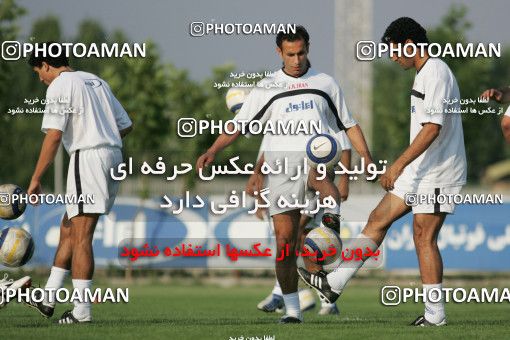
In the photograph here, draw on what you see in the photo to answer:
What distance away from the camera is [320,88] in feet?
35.7

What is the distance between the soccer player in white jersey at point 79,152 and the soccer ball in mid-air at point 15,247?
1.14ft

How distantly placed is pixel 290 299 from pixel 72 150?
7.94 ft

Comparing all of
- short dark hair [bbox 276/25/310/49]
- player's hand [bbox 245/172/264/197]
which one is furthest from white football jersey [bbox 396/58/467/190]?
player's hand [bbox 245/172/264/197]

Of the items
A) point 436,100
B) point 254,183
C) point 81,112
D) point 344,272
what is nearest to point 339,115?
point 436,100

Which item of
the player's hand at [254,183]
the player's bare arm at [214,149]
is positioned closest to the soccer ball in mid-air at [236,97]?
the player's hand at [254,183]

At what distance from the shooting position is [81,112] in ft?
35.4

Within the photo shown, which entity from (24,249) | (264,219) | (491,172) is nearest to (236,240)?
(264,219)

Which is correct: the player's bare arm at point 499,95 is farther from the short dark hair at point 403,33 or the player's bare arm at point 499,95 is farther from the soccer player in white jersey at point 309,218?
the soccer player in white jersey at point 309,218

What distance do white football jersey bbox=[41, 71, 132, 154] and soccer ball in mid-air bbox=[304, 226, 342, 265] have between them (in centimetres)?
199

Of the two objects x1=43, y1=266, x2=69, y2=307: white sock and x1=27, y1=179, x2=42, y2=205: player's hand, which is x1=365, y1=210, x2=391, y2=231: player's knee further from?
x1=27, y1=179, x2=42, y2=205: player's hand

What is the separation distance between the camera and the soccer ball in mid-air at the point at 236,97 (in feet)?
47.5

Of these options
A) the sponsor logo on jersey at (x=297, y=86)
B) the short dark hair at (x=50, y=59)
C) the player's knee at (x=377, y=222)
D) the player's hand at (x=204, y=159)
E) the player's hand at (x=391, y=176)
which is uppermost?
the short dark hair at (x=50, y=59)

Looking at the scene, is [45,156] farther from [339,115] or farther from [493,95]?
[493,95]

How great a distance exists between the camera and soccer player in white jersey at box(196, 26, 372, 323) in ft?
35.6
